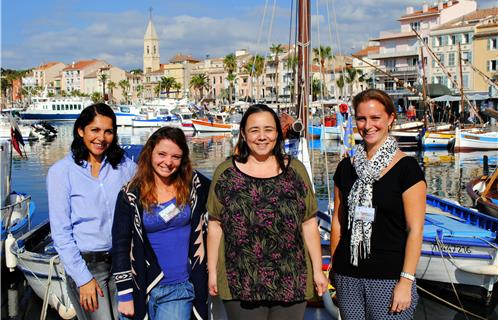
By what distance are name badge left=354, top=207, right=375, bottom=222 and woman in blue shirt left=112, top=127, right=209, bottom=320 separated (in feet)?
3.28

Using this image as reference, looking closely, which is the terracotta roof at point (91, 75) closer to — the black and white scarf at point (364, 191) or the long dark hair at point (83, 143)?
the long dark hair at point (83, 143)

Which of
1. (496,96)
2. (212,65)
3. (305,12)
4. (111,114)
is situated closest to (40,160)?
(305,12)

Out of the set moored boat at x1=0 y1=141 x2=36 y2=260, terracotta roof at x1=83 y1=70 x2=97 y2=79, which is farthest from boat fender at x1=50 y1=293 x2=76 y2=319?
terracotta roof at x1=83 y1=70 x2=97 y2=79

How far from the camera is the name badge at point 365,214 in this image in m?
3.45

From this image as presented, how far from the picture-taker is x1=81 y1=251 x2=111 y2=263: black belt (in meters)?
3.86

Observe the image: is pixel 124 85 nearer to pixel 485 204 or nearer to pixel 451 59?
pixel 451 59

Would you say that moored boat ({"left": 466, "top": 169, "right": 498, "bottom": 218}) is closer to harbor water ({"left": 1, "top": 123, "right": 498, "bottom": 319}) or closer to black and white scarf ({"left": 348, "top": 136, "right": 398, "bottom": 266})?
harbor water ({"left": 1, "top": 123, "right": 498, "bottom": 319})

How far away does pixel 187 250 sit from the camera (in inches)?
141

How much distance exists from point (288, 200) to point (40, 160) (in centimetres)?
3418

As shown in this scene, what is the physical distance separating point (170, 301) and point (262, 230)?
771 mm

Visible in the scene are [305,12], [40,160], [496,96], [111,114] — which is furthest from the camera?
[496,96]

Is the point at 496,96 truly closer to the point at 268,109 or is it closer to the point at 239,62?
the point at 268,109

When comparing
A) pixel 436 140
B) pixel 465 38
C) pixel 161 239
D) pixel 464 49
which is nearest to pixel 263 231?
pixel 161 239

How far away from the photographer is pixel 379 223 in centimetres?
348
